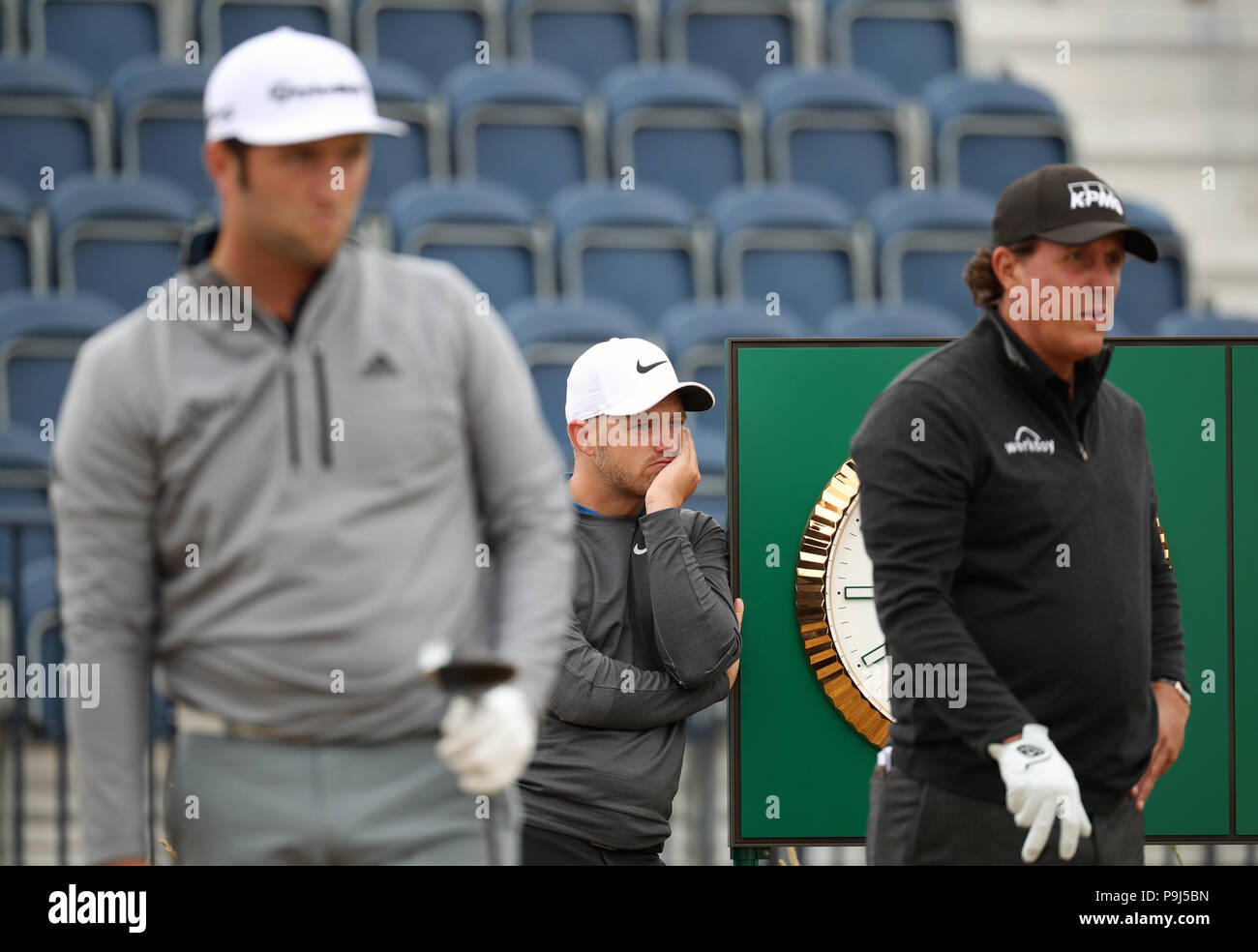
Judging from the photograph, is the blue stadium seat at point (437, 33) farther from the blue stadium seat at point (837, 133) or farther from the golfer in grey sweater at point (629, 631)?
the golfer in grey sweater at point (629, 631)

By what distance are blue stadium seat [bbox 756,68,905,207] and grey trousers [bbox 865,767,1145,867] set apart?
4.97 metres

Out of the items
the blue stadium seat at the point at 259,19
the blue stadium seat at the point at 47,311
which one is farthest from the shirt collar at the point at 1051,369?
the blue stadium seat at the point at 259,19

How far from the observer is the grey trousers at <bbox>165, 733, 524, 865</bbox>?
1690 millimetres

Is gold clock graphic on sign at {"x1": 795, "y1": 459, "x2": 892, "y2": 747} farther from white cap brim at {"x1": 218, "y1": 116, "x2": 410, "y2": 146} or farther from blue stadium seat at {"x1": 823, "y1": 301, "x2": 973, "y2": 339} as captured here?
blue stadium seat at {"x1": 823, "y1": 301, "x2": 973, "y2": 339}

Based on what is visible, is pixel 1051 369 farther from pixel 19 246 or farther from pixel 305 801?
pixel 19 246

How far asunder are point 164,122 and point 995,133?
3.69m

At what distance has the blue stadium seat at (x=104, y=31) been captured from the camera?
6949 millimetres

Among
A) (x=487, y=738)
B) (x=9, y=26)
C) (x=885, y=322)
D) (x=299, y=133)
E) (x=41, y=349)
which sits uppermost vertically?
(x=9, y=26)

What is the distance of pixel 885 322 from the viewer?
5996mm

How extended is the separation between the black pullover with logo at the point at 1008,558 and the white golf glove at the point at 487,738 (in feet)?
2.31

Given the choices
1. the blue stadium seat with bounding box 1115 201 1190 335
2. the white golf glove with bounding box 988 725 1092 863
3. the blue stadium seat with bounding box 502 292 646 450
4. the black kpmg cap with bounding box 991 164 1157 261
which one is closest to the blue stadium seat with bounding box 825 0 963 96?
the blue stadium seat with bounding box 1115 201 1190 335

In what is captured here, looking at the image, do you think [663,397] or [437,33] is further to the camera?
[437,33]

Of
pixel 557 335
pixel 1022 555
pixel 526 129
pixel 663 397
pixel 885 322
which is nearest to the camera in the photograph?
pixel 1022 555

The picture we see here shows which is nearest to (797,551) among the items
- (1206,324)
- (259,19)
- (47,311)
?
(47,311)
